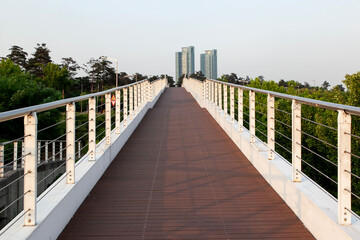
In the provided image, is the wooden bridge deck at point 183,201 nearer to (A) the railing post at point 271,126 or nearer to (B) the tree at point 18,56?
(A) the railing post at point 271,126

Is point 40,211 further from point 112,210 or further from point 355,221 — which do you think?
point 355,221

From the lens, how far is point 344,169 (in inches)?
131

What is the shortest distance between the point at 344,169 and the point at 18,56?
9624cm

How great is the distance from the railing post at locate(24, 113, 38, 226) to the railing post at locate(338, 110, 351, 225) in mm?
2690

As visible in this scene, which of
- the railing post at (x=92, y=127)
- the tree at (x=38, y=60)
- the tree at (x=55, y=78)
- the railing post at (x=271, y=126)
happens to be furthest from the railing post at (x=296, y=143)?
the tree at (x=38, y=60)

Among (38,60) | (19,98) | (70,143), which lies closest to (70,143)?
(70,143)

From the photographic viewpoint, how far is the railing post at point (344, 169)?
3307 millimetres

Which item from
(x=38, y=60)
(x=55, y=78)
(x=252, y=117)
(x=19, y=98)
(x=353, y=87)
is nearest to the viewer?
(x=252, y=117)

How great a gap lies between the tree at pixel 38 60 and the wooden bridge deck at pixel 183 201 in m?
83.6

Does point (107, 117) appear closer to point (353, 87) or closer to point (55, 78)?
point (353, 87)

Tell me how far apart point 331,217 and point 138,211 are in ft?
7.19

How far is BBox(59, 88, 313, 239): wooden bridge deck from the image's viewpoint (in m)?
3.99

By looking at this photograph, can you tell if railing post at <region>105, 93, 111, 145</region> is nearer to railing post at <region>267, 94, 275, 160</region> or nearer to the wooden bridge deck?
the wooden bridge deck

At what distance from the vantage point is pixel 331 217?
354 centimetres
